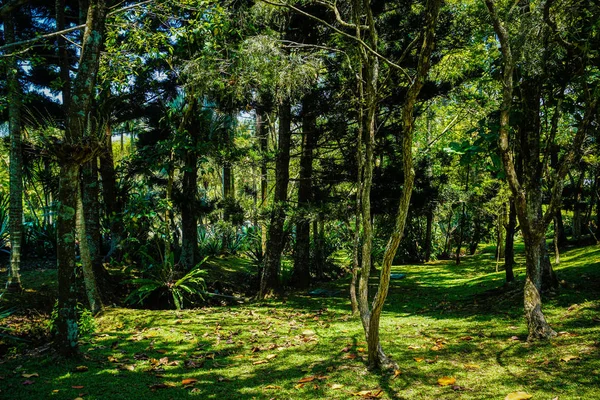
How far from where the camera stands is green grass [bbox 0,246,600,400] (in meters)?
3.71

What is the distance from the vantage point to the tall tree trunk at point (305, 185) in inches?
385

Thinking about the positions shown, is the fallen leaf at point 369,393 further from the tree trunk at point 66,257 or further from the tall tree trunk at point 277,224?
the tall tree trunk at point 277,224

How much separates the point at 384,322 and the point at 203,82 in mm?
5128

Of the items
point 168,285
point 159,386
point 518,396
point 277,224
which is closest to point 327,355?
point 159,386

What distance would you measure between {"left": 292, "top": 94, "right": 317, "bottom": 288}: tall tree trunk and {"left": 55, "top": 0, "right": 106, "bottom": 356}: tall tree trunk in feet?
17.9

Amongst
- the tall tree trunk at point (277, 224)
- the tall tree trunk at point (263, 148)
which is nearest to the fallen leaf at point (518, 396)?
the tall tree trunk at point (277, 224)

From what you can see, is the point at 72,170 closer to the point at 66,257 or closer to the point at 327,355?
the point at 66,257

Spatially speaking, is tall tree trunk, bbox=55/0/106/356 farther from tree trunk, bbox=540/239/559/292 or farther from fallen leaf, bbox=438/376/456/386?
tree trunk, bbox=540/239/559/292

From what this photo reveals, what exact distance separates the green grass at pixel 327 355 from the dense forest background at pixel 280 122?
0.43m

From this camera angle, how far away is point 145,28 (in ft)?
24.2

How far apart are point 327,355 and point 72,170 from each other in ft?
11.4

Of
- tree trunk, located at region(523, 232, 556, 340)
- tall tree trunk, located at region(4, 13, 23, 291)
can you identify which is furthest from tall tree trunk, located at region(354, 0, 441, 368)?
tall tree trunk, located at region(4, 13, 23, 291)

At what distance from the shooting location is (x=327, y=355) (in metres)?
4.93

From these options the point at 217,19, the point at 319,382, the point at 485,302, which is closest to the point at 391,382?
the point at 319,382
